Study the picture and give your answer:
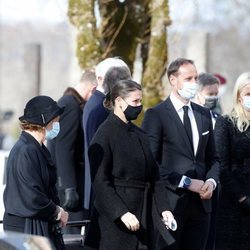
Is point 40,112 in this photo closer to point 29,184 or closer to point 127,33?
point 29,184

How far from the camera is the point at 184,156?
388 inches

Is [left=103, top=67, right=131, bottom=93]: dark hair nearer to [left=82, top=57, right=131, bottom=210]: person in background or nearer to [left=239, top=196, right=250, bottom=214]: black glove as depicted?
[left=82, top=57, right=131, bottom=210]: person in background

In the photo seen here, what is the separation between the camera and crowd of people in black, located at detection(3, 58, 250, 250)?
29.0 ft

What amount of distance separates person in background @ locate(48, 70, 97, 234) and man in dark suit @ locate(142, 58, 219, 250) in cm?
155

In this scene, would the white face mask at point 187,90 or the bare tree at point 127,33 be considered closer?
the white face mask at point 187,90

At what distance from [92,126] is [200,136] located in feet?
3.17

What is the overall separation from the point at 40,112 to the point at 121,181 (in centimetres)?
82

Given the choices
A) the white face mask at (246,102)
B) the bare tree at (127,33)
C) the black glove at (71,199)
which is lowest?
the black glove at (71,199)

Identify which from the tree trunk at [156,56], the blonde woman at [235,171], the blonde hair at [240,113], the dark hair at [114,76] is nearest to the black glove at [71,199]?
the dark hair at [114,76]

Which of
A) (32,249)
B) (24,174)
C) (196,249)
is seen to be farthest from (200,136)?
(32,249)

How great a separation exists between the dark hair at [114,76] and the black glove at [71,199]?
1495mm

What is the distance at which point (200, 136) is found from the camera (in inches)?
393

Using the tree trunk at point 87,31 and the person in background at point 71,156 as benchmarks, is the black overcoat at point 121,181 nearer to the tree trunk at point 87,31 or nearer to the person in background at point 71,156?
the person in background at point 71,156

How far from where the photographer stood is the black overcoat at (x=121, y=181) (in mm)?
9016
